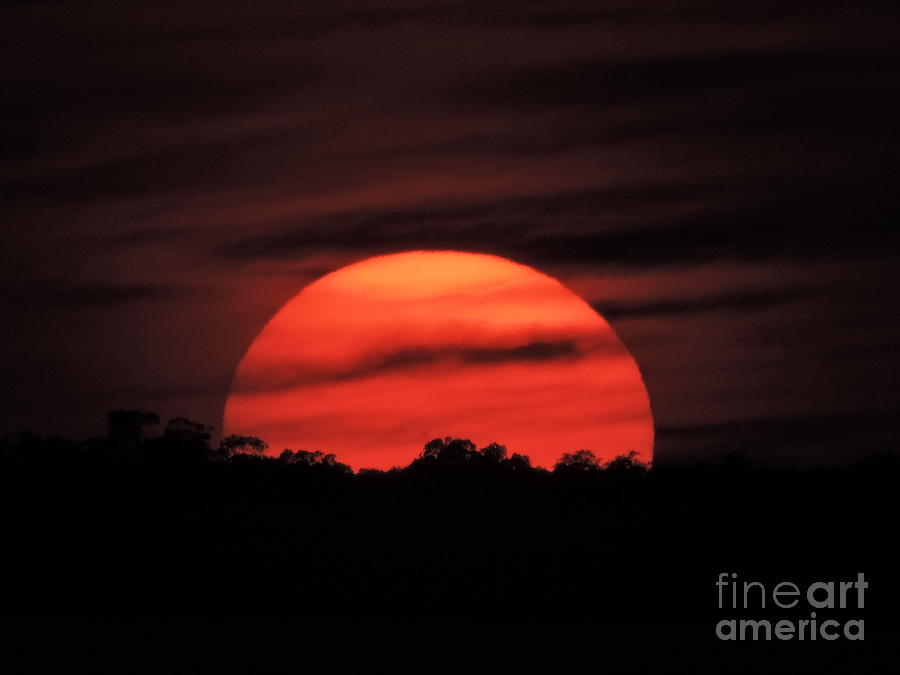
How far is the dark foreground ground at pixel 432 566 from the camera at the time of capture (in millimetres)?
30812

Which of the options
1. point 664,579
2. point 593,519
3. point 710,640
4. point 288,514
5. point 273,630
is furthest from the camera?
point 288,514

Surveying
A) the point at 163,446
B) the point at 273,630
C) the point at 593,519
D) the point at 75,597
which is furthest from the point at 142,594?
the point at 163,446

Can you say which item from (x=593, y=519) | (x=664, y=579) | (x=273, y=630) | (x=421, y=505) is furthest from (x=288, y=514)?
(x=273, y=630)

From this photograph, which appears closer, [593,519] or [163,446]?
[593,519]

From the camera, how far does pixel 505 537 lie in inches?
2008

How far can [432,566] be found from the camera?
44.4m

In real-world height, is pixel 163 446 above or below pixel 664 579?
above

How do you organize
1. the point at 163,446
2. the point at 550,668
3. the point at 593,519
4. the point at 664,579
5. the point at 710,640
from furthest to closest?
the point at 163,446
the point at 593,519
the point at 664,579
the point at 710,640
the point at 550,668

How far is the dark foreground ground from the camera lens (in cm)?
3081

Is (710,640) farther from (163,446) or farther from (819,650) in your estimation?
Answer: (163,446)

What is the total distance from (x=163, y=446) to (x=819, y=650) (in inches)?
2172

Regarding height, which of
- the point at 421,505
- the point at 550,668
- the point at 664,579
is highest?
the point at 421,505

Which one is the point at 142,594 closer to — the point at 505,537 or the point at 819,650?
the point at 505,537

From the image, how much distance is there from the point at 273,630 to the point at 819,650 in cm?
1178
